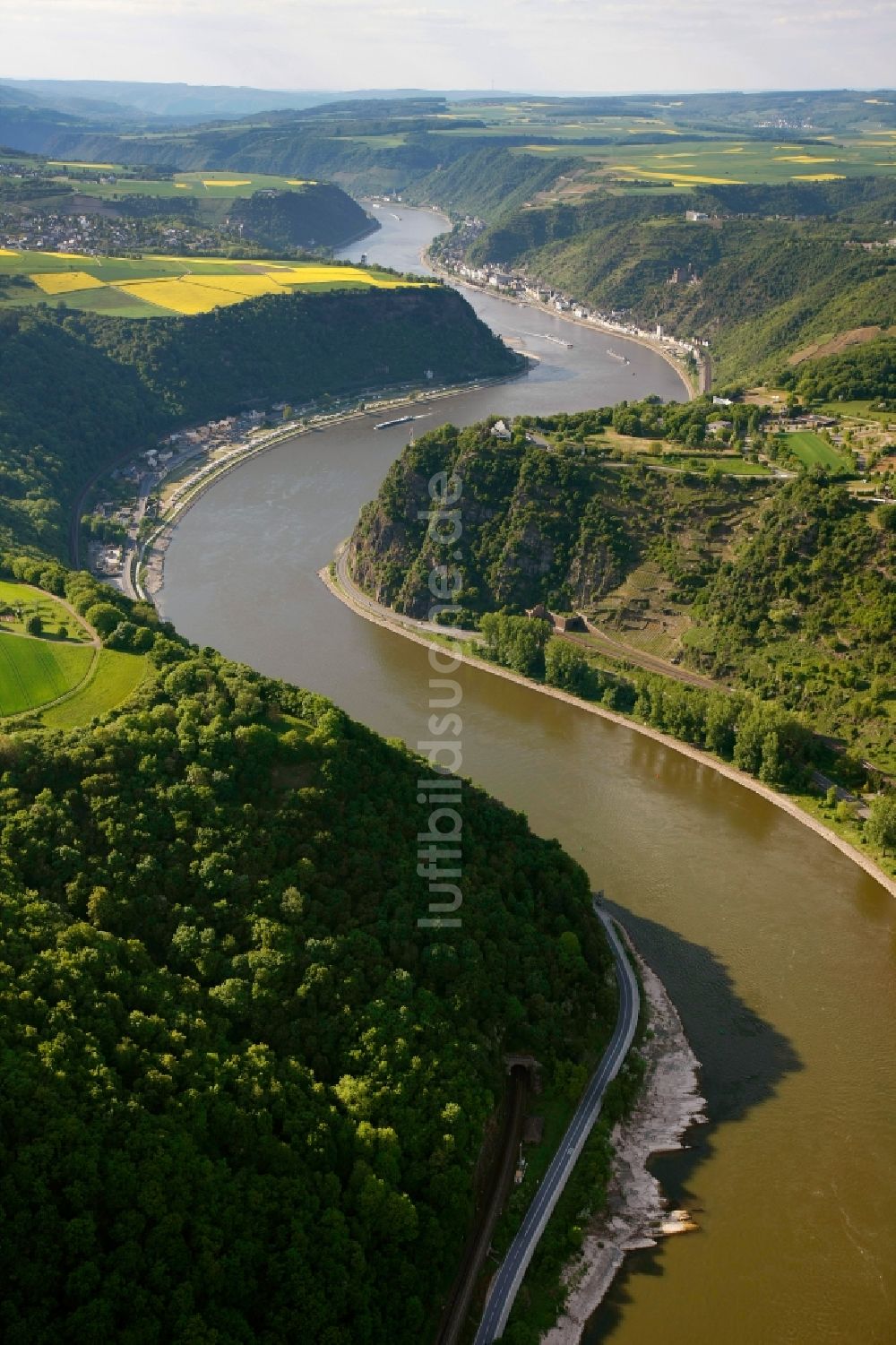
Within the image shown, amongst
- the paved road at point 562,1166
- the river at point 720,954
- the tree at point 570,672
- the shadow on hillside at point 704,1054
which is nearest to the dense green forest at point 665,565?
the tree at point 570,672

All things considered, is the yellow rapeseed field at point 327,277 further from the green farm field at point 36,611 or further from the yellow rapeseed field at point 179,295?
the green farm field at point 36,611

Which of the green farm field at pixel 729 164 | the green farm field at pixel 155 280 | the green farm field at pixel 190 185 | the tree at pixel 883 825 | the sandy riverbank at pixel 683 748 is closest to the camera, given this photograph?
the tree at pixel 883 825

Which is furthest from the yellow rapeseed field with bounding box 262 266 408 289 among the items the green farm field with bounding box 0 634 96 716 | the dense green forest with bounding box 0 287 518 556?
the green farm field with bounding box 0 634 96 716

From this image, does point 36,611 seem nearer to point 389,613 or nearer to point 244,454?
point 389,613

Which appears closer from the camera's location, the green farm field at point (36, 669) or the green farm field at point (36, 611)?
the green farm field at point (36, 669)

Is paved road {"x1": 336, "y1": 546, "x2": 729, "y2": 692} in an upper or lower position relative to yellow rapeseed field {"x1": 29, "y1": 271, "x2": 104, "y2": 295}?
lower

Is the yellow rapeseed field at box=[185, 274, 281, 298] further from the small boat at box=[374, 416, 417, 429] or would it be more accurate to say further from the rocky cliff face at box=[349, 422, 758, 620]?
the rocky cliff face at box=[349, 422, 758, 620]
